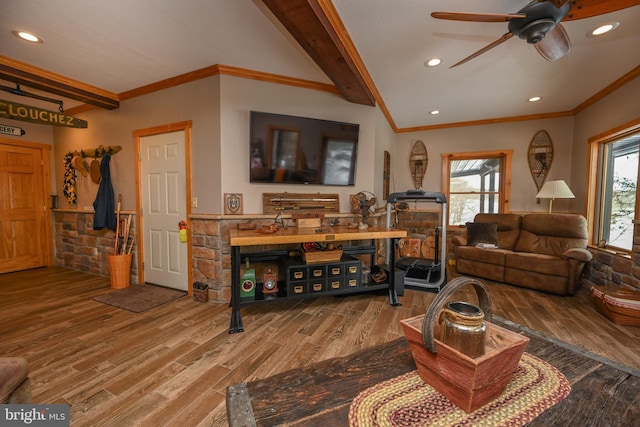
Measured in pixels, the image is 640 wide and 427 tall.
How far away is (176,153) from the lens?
11.0 ft

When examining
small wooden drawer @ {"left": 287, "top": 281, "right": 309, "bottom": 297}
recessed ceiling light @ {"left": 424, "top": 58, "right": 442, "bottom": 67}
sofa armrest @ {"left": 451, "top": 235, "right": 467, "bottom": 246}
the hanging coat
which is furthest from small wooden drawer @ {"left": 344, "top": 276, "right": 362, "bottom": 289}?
the hanging coat

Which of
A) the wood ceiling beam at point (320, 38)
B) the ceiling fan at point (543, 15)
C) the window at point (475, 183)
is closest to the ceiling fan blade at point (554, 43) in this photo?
the ceiling fan at point (543, 15)

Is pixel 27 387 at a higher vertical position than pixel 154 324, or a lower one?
higher

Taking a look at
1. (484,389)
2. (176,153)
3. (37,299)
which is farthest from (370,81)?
(37,299)

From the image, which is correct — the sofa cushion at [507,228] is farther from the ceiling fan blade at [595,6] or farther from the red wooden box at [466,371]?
the red wooden box at [466,371]

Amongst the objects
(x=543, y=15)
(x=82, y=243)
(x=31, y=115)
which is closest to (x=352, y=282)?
(x=543, y=15)

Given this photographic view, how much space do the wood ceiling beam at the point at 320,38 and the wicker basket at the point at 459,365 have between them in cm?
204

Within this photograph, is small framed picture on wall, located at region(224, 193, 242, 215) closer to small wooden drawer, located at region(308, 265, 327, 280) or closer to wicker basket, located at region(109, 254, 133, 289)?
small wooden drawer, located at region(308, 265, 327, 280)

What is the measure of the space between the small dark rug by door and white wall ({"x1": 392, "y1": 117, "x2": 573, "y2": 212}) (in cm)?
442

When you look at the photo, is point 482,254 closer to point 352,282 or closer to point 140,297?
point 352,282

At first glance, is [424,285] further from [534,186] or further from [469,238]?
[534,186]

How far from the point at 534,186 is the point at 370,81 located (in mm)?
3631

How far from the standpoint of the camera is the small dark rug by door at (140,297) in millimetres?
2948

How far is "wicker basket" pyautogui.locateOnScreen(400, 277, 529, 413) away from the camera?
1.87 ft
